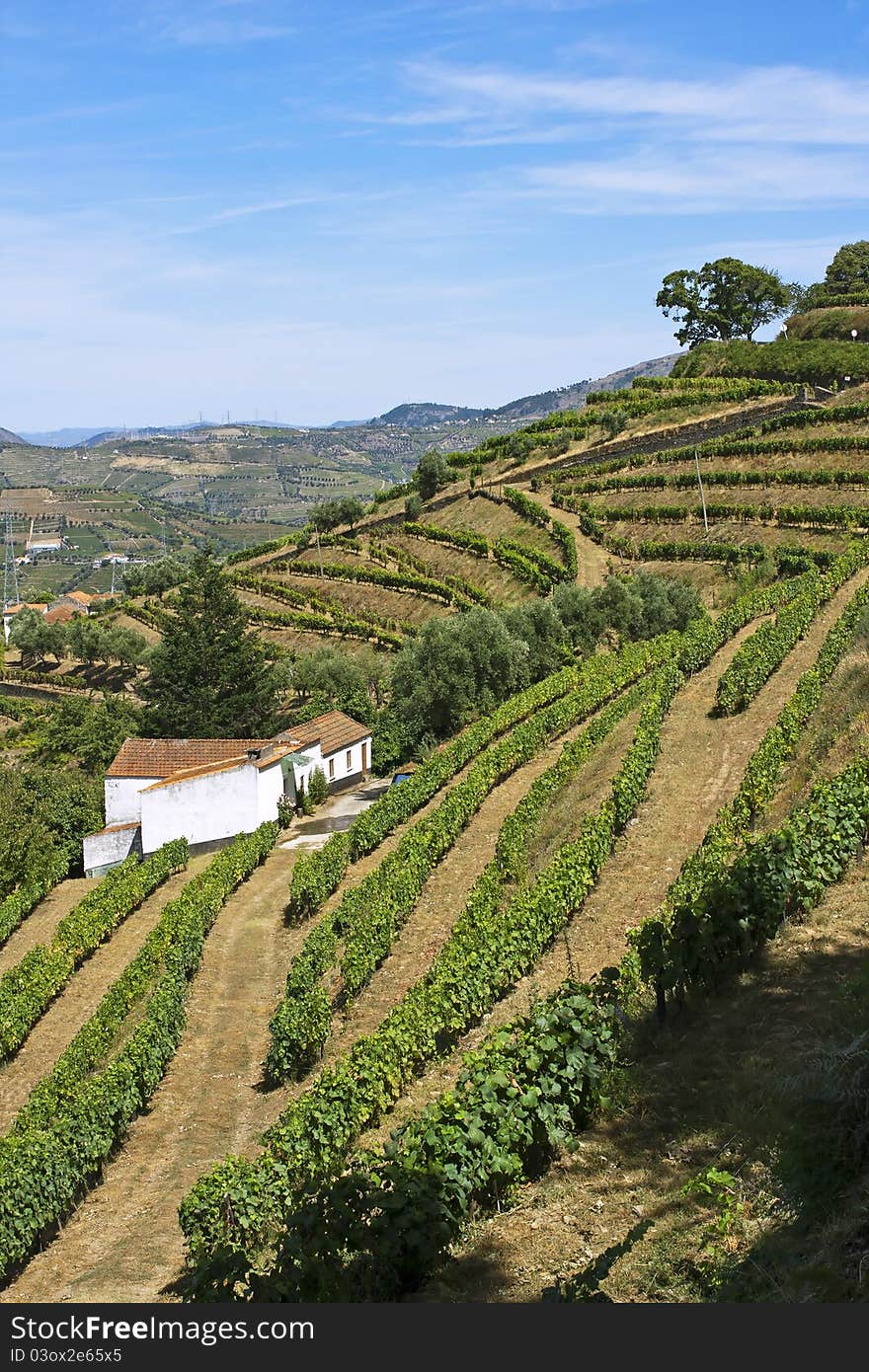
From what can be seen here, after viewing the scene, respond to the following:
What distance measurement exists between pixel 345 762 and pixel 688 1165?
3818 centimetres

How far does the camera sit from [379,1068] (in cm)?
1600

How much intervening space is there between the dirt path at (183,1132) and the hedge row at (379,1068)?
110 centimetres

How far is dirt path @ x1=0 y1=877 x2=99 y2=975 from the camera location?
108 ft

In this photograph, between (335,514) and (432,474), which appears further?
(335,514)

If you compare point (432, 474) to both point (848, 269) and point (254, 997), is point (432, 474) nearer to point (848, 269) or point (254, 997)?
point (848, 269)

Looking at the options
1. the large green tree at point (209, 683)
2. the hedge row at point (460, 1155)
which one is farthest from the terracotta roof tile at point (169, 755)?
the hedge row at point (460, 1155)

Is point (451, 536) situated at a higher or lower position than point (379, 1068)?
higher

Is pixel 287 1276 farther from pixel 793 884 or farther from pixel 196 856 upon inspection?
pixel 196 856

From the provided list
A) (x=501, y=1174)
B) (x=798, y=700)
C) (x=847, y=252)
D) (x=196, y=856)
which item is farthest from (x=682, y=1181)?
(x=847, y=252)

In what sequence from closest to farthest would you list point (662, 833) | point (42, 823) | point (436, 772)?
point (662, 833)
point (436, 772)
point (42, 823)

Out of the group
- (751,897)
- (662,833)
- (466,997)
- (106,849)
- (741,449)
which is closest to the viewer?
(751,897)

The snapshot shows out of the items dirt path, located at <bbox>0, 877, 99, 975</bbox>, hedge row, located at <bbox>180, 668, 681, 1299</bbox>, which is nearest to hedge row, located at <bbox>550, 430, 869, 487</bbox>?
dirt path, located at <bbox>0, 877, 99, 975</bbox>

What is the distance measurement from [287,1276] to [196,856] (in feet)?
A: 104

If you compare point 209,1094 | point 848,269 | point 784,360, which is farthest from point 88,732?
point 848,269
